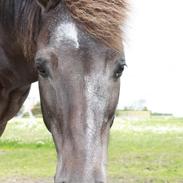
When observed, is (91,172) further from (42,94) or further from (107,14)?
(107,14)

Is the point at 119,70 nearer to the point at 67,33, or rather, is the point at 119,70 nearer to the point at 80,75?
the point at 80,75

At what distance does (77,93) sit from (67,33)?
0.41 meters

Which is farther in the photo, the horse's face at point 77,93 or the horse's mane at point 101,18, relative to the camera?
the horse's mane at point 101,18

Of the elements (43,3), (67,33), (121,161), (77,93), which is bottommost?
(121,161)

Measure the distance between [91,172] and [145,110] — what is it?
4414 centimetres

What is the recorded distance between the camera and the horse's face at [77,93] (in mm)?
3150

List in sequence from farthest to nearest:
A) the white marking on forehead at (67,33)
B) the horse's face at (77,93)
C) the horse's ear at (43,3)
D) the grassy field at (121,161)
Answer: the grassy field at (121,161) → the horse's ear at (43,3) → the white marking on forehead at (67,33) → the horse's face at (77,93)

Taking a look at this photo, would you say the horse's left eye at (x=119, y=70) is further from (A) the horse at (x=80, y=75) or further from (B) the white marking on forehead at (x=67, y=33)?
(B) the white marking on forehead at (x=67, y=33)

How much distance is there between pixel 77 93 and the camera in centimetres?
325

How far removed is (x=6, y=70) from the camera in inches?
182

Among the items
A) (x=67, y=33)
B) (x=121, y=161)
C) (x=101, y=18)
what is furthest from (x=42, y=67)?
(x=121, y=161)

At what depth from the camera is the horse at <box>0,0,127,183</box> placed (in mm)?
3168

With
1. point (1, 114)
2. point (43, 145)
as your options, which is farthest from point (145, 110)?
point (1, 114)

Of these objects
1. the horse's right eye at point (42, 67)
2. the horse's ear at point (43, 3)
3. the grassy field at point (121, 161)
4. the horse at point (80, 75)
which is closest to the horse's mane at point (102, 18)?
the horse at point (80, 75)
